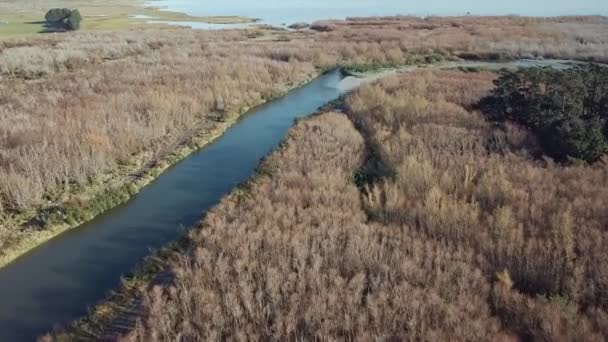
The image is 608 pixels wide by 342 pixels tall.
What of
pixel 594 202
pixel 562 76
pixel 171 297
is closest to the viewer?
pixel 171 297

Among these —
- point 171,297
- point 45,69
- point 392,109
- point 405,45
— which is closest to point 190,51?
point 45,69

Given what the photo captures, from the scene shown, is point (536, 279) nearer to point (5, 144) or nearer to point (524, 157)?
point (524, 157)

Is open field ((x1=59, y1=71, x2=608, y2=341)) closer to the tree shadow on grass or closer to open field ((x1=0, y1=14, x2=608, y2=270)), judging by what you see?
open field ((x1=0, y1=14, x2=608, y2=270))

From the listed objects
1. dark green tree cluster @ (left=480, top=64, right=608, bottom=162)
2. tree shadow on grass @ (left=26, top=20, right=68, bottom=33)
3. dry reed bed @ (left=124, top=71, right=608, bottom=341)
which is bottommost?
dry reed bed @ (left=124, top=71, right=608, bottom=341)

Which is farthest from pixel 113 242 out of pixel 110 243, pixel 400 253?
pixel 400 253

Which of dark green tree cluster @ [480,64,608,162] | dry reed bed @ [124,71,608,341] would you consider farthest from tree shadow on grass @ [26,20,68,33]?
dark green tree cluster @ [480,64,608,162]

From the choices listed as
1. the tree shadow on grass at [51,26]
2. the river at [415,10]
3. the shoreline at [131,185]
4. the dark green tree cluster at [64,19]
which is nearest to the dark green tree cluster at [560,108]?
the shoreline at [131,185]
